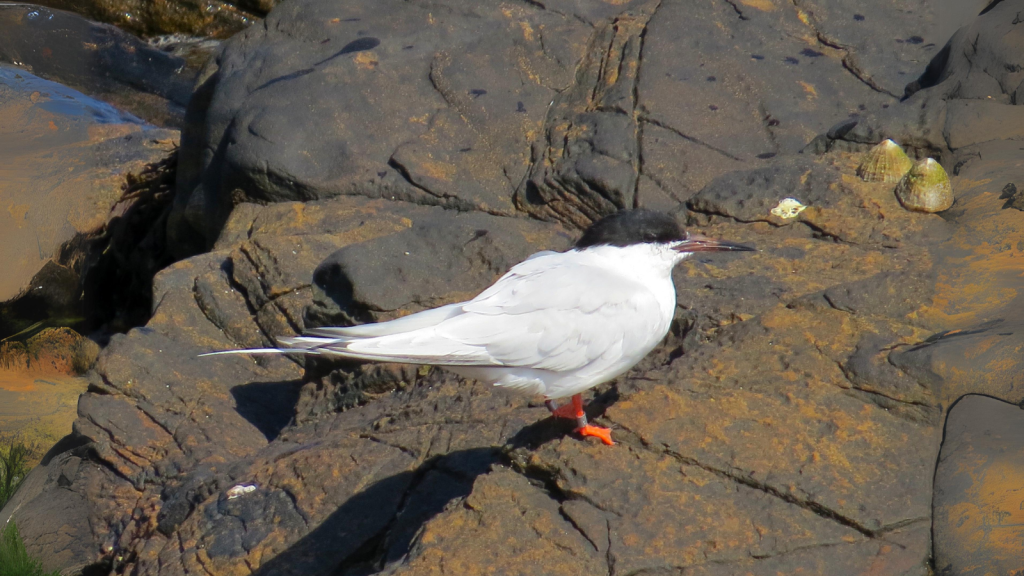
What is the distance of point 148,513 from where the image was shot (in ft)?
14.1

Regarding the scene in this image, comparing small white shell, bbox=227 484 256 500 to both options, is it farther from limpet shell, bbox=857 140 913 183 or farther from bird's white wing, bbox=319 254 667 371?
limpet shell, bbox=857 140 913 183

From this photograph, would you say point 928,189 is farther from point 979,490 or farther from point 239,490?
point 239,490

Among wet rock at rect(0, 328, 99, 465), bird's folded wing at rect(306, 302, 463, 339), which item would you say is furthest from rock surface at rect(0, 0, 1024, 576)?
wet rock at rect(0, 328, 99, 465)

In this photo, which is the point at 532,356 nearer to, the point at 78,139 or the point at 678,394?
the point at 678,394

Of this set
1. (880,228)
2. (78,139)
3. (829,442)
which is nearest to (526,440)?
(829,442)

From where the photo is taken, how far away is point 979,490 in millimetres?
2961

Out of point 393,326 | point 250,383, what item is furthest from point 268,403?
point 393,326

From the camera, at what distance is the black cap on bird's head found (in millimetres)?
3697

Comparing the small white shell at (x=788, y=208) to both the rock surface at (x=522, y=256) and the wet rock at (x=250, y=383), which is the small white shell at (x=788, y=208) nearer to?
the rock surface at (x=522, y=256)

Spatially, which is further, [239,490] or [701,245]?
[239,490]

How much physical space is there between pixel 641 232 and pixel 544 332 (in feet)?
2.24

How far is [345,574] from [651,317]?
1589mm

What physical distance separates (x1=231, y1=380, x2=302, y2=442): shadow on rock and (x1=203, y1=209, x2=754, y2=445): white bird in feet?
5.36

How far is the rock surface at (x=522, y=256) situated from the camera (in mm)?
3117
